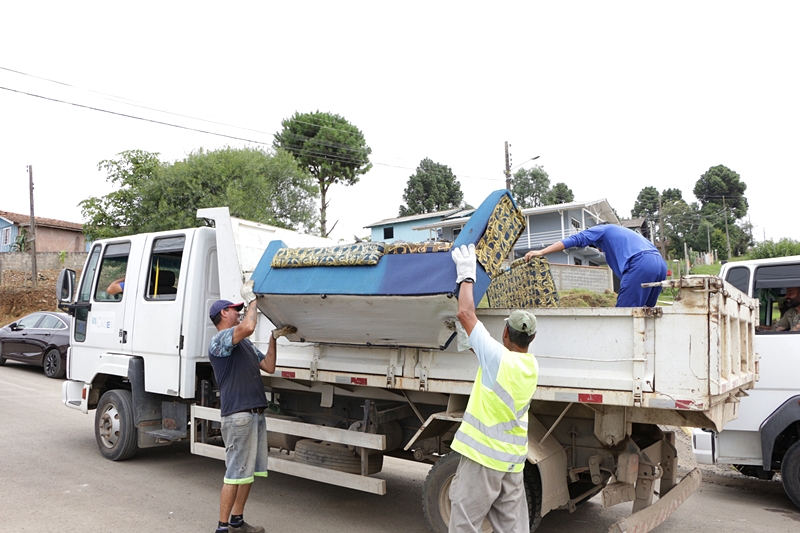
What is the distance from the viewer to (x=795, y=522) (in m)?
5.06

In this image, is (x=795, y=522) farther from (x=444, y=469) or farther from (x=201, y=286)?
(x=201, y=286)

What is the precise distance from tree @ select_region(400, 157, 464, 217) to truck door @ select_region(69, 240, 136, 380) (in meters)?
39.0

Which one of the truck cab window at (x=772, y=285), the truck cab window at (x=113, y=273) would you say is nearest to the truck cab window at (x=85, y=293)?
the truck cab window at (x=113, y=273)

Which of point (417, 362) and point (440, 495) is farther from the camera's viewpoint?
point (417, 362)

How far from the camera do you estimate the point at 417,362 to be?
14.9 ft

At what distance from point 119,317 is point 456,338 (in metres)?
4.20

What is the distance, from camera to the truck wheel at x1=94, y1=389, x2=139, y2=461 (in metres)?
6.42

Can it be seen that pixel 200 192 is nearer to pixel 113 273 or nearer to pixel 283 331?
pixel 113 273

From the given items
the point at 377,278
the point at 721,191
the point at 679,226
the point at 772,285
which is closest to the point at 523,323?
the point at 377,278

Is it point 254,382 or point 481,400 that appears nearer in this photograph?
point 481,400

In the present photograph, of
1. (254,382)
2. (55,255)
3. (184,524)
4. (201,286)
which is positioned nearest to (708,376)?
(254,382)

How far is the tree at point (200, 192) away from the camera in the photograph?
2191 cm

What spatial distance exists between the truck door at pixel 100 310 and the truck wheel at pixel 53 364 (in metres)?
6.47

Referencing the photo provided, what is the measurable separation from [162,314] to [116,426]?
4.76 ft
